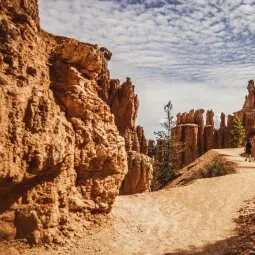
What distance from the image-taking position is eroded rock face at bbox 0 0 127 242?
919cm

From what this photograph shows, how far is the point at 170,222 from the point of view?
14.4 meters

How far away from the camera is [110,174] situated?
1309 centimetres

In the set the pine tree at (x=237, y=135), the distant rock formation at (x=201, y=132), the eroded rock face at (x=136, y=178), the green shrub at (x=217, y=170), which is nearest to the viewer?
the eroded rock face at (x=136, y=178)

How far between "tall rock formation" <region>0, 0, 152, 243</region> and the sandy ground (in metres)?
1.05

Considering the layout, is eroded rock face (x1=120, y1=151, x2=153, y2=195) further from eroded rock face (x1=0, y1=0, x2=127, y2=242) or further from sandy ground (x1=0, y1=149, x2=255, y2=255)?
eroded rock face (x1=0, y1=0, x2=127, y2=242)

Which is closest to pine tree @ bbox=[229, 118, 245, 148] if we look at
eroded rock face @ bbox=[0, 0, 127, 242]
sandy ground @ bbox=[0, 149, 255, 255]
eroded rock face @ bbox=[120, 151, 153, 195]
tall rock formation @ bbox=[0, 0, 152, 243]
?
eroded rock face @ bbox=[120, 151, 153, 195]

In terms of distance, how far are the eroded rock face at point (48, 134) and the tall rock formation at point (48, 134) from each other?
28 millimetres

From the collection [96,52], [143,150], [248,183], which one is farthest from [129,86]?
[96,52]

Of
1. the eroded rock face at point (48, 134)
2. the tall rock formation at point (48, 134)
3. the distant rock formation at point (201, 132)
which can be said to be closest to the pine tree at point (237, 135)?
the distant rock formation at point (201, 132)

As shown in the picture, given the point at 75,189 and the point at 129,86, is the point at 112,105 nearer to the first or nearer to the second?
the point at 129,86

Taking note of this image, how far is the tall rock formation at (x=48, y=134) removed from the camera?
362 inches

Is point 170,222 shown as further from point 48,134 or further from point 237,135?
point 237,135

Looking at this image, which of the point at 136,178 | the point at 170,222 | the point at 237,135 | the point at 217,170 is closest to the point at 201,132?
the point at 237,135

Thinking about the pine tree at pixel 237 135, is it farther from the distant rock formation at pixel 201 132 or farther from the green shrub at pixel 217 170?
the green shrub at pixel 217 170
